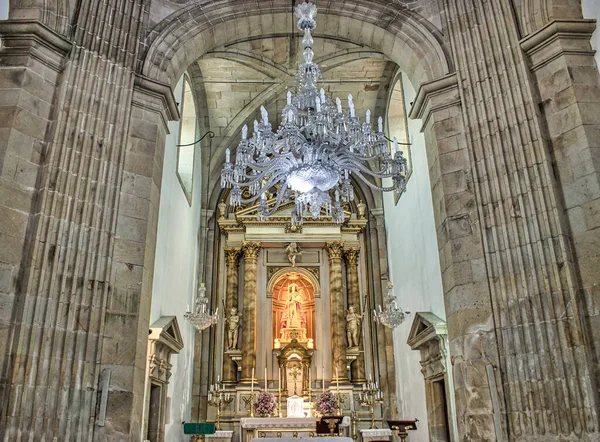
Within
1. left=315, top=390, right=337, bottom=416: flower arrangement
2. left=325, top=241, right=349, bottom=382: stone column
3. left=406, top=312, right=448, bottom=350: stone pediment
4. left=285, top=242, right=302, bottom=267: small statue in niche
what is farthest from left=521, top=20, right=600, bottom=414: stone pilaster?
left=285, top=242, right=302, bottom=267: small statue in niche

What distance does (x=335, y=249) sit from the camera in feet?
46.0

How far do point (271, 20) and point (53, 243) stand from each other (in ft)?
15.4

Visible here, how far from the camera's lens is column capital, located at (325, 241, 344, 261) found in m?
14.0

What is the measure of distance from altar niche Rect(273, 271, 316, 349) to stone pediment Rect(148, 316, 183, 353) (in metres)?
4.59

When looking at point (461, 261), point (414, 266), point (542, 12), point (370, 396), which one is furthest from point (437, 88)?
point (370, 396)

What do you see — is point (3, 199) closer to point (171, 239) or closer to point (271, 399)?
point (171, 239)

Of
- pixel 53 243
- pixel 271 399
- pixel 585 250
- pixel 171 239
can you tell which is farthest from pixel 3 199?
pixel 271 399

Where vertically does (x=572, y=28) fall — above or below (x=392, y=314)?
above

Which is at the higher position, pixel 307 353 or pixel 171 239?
pixel 171 239

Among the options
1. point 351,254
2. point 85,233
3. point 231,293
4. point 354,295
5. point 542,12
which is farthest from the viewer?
point 351,254

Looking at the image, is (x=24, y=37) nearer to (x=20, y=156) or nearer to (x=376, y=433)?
(x=20, y=156)

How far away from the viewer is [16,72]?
6062 mm

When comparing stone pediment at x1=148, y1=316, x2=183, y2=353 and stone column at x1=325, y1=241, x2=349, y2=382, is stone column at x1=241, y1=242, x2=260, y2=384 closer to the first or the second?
stone column at x1=325, y1=241, x2=349, y2=382

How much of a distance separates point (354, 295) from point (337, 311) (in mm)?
704
